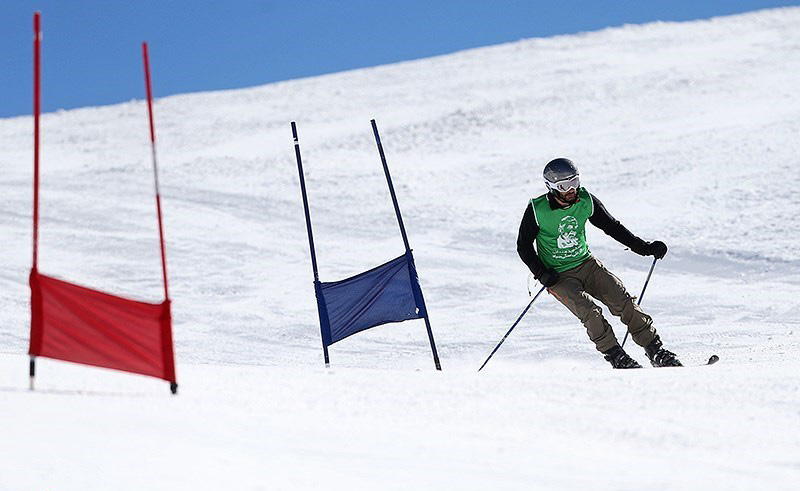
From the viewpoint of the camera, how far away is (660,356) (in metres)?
6.83

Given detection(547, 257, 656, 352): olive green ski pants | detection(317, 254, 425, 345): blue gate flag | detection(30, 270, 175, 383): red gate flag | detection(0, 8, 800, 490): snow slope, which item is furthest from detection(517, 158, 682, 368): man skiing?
detection(30, 270, 175, 383): red gate flag

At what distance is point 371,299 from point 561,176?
1631 mm

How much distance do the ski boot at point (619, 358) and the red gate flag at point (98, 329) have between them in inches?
124

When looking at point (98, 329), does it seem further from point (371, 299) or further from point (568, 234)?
point (568, 234)

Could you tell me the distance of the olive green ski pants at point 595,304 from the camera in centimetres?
688

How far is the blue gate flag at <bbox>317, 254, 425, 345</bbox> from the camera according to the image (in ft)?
24.8

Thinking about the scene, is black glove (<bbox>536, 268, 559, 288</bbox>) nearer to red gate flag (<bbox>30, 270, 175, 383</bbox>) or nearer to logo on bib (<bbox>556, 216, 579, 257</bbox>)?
logo on bib (<bbox>556, 216, 579, 257</bbox>)

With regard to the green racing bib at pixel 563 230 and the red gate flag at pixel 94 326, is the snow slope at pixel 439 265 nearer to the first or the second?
the red gate flag at pixel 94 326

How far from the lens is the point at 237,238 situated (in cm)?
1537

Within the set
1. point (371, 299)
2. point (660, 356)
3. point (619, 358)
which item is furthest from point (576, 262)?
point (371, 299)

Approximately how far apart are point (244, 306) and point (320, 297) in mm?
4558

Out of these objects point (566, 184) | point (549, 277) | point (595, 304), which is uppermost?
point (566, 184)

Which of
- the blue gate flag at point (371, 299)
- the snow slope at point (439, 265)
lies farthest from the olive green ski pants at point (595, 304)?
the blue gate flag at point (371, 299)

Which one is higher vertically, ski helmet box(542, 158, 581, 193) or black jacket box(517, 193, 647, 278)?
ski helmet box(542, 158, 581, 193)
